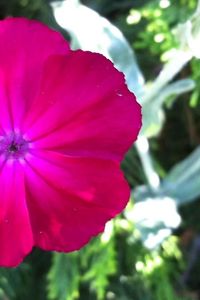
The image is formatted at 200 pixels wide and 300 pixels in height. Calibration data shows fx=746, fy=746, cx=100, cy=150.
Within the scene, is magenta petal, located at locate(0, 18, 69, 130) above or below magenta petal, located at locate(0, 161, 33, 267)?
above

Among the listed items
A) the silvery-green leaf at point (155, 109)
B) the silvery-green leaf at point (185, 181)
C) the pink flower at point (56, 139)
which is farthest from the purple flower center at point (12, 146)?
the silvery-green leaf at point (185, 181)

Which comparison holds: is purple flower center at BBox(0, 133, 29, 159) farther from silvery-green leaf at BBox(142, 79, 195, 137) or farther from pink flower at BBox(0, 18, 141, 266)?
silvery-green leaf at BBox(142, 79, 195, 137)

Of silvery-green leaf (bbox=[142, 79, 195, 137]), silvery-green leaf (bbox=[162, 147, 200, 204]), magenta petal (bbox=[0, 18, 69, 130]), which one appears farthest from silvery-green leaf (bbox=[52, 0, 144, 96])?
magenta petal (bbox=[0, 18, 69, 130])

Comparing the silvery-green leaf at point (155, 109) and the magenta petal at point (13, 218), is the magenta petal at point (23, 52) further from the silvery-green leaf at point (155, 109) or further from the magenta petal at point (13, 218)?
the silvery-green leaf at point (155, 109)

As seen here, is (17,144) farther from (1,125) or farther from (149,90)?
(149,90)

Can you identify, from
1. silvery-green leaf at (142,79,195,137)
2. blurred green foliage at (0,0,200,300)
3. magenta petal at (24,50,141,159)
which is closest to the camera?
magenta petal at (24,50,141,159)

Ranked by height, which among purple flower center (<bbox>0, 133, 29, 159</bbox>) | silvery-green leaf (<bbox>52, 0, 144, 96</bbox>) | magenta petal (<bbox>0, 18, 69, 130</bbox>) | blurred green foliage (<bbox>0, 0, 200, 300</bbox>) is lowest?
blurred green foliage (<bbox>0, 0, 200, 300</bbox>)

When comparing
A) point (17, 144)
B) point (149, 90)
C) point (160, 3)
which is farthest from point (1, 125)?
point (160, 3)

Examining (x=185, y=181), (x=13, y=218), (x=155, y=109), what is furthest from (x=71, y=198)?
(x=185, y=181)
